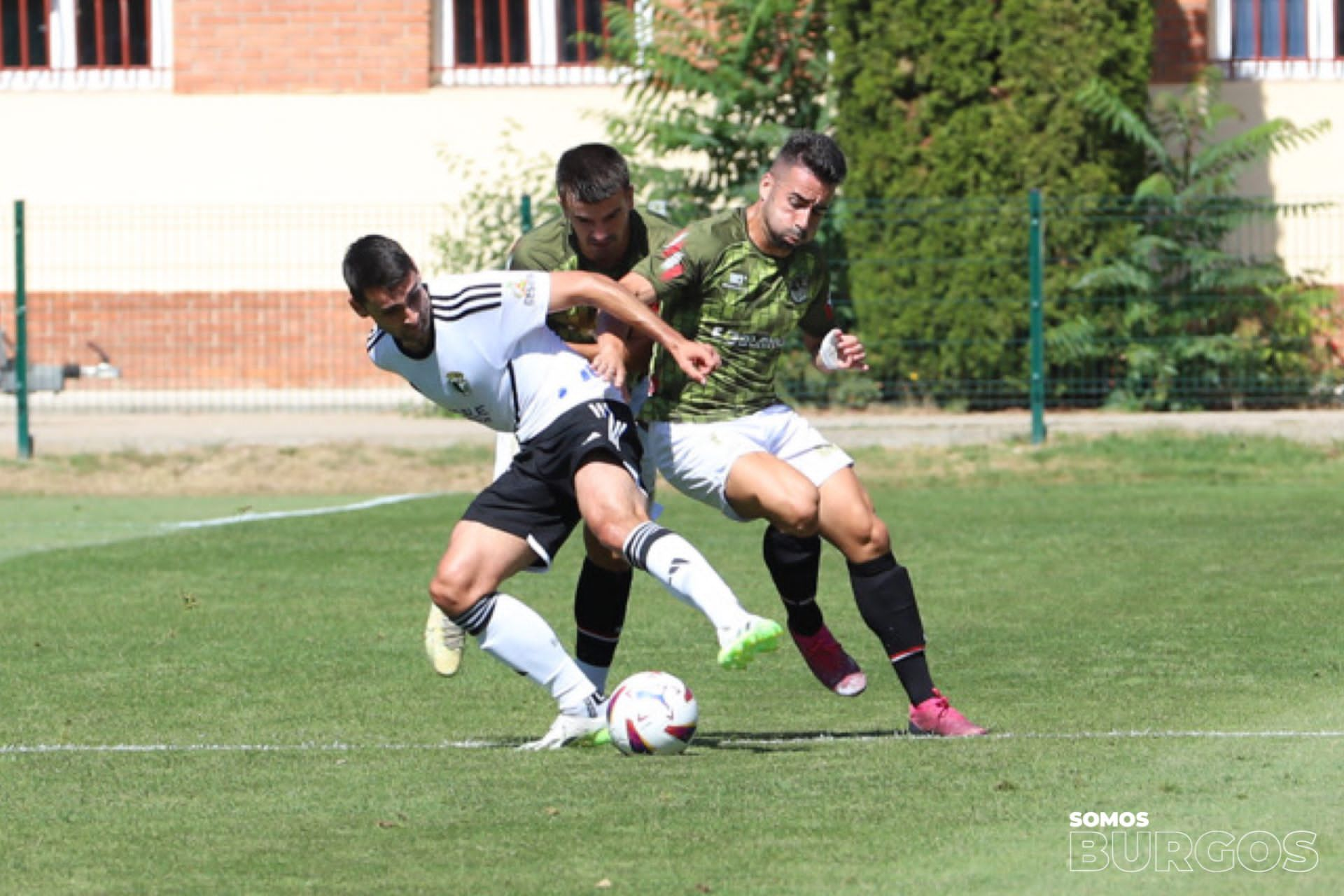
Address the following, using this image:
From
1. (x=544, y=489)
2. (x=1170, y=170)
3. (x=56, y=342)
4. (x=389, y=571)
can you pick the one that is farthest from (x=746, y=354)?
(x=56, y=342)

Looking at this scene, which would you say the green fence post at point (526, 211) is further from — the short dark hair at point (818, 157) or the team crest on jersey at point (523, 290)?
the team crest on jersey at point (523, 290)

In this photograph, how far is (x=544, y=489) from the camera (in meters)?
8.12

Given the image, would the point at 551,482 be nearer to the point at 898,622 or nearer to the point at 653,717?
the point at 653,717

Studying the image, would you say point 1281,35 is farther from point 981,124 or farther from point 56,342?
point 56,342

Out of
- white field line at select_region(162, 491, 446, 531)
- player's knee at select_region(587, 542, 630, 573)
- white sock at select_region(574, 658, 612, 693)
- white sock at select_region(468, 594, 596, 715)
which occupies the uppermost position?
player's knee at select_region(587, 542, 630, 573)

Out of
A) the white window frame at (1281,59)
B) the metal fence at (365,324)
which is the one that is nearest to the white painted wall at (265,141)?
the metal fence at (365,324)

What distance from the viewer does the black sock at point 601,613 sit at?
8555 millimetres

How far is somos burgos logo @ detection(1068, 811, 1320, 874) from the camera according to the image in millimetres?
5793

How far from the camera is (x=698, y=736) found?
8.25 meters

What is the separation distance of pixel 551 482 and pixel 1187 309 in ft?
47.2

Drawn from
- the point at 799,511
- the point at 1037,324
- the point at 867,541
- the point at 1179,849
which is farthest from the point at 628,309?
the point at 1037,324

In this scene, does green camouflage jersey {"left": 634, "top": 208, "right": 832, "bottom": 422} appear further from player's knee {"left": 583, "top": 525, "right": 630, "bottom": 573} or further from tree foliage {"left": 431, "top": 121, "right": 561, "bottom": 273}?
tree foliage {"left": 431, "top": 121, "right": 561, "bottom": 273}

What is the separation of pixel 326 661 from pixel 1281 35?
17.5 m

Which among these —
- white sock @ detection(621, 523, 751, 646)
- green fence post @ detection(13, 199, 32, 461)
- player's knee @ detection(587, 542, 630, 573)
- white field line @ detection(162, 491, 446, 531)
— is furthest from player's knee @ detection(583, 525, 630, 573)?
green fence post @ detection(13, 199, 32, 461)
